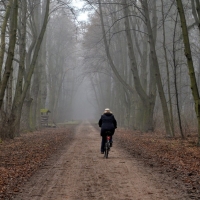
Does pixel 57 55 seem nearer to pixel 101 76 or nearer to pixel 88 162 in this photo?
pixel 101 76

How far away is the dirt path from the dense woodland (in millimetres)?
4636

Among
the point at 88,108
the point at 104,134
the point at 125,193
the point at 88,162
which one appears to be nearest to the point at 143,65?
the point at 104,134

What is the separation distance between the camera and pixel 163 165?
32.2ft

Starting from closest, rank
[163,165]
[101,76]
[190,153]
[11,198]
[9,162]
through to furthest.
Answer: [11,198] < [163,165] < [9,162] < [190,153] < [101,76]

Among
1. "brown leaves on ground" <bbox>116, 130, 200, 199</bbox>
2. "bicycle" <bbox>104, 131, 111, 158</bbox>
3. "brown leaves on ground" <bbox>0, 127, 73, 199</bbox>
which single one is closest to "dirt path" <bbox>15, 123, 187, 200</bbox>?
"brown leaves on ground" <bbox>0, 127, 73, 199</bbox>

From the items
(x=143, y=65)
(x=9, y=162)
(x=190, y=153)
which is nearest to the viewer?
(x=9, y=162)

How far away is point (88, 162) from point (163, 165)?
2.33 m

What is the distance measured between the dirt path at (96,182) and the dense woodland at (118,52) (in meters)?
4.64

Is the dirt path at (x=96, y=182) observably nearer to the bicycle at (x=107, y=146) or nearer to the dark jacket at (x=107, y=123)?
the bicycle at (x=107, y=146)

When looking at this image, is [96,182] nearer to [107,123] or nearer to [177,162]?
[177,162]

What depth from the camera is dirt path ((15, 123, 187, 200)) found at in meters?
6.37

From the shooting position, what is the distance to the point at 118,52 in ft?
116

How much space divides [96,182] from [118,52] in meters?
28.8

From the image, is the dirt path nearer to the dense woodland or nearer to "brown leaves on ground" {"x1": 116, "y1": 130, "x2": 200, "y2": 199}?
"brown leaves on ground" {"x1": 116, "y1": 130, "x2": 200, "y2": 199}
